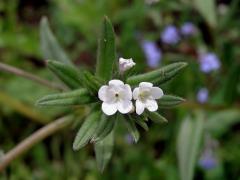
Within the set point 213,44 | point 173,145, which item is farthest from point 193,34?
point 173,145

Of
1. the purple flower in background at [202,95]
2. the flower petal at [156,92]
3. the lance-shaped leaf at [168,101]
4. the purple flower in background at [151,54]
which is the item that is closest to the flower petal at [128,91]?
the flower petal at [156,92]

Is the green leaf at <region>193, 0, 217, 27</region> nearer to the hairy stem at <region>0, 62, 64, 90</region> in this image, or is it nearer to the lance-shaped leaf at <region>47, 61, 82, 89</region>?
the hairy stem at <region>0, 62, 64, 90</region>

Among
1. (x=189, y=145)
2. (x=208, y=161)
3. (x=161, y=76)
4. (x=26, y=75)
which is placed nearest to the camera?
(x=161, y=76)

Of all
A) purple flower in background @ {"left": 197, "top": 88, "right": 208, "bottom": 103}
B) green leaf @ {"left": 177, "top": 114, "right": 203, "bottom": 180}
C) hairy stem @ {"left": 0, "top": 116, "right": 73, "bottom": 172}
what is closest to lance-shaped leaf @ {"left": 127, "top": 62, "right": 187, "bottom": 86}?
hairy stem @ {"left": 0, "top": 116, "right": 73, "bottom": 172}

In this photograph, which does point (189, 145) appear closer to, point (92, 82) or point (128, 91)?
point (92, 82)

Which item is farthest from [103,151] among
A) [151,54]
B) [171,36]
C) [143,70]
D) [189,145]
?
[171,36]

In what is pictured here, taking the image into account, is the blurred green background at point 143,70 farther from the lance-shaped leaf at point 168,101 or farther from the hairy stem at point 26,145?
the lance-shaped leaf at point 168,101
